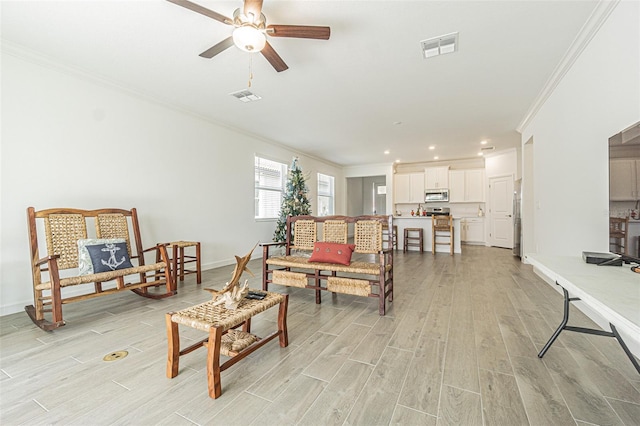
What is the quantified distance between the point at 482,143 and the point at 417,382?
21.3 feet

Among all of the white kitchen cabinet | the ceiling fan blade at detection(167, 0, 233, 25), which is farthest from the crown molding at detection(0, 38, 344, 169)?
the white kitchen cabinet

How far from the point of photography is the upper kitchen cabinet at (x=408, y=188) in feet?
28.8

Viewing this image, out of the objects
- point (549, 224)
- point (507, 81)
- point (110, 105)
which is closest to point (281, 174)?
point (110, 105)

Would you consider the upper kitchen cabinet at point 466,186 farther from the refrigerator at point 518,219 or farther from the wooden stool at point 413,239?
the wooden stool at point 413,239

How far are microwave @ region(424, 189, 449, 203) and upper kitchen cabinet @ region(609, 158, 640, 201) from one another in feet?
21.9

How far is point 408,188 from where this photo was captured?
896cm

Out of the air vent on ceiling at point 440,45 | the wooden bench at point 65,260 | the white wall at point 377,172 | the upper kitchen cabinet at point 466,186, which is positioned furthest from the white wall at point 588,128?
the white wall at point 377,172

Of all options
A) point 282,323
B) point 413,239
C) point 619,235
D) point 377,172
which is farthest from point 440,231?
point 282,323

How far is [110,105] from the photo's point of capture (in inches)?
136

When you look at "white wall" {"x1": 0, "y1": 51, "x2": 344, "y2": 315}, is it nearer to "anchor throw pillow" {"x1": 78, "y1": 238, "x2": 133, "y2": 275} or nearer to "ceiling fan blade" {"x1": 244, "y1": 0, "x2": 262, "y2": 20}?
"anchor throw pillow" {"x1": 78, "y1": 238, "x2": 133, "y2": 275}

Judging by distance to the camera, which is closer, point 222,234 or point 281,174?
point 222,234

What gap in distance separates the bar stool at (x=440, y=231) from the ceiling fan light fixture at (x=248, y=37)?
592 cm

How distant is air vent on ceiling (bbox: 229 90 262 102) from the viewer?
12.3ft

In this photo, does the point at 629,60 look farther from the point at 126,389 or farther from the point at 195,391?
the point at 126,389
